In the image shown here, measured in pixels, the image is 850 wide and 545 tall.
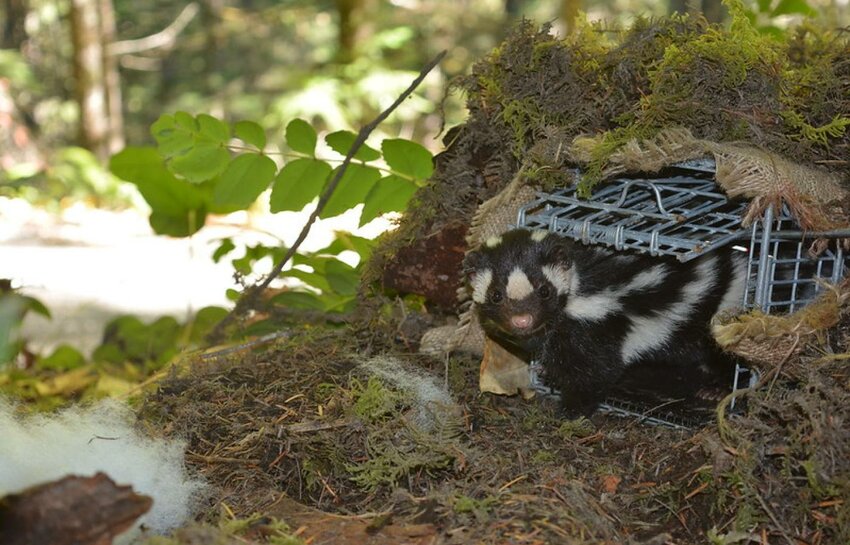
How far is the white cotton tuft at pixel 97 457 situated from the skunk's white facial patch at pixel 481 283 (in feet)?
4.64

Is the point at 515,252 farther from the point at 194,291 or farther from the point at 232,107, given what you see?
the point at 232,107

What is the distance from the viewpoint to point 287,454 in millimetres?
3080

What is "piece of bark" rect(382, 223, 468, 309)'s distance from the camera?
13.3 ft

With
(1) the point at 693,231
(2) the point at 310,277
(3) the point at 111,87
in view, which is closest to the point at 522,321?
(1) the point at 693,231

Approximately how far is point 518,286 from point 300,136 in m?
1.43

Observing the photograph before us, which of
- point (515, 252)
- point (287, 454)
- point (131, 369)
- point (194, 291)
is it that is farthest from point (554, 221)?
point (194, 291)

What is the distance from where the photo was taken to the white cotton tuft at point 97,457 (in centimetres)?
245

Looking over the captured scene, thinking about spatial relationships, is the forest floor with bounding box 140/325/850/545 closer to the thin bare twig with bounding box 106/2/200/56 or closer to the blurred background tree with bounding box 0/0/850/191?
the blurred background tree with bounding box 0/0/850/191

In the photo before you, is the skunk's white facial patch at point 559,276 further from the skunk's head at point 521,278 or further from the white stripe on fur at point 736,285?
the white stripe on fur at point 736,285

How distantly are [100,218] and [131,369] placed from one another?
21.0ft

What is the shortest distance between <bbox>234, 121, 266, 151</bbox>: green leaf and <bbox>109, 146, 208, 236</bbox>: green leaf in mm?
1054

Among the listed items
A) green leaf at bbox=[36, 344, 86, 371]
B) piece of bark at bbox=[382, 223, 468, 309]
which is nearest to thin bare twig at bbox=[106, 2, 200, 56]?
green leaf at bbox=[36, 344, 86, 371]

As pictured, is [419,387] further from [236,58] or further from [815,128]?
[236,58]

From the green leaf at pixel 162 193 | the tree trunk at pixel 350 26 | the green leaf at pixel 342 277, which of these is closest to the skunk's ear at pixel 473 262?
the green leaf at pixel 342 277
